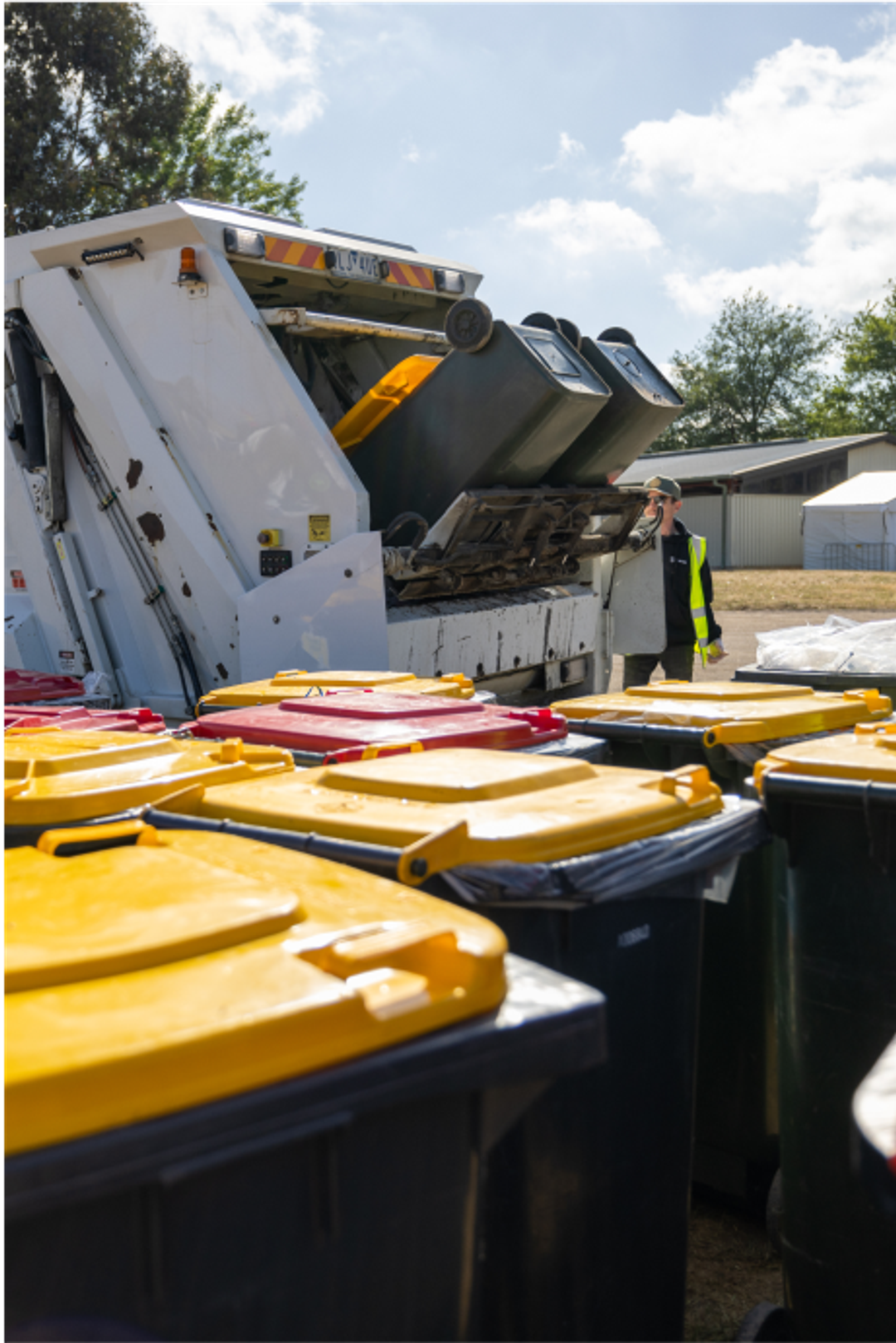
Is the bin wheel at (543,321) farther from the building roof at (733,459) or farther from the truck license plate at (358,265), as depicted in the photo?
the building roof at (733,459)

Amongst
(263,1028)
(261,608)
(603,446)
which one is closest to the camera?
(263,1028)

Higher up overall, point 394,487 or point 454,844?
point 394,487

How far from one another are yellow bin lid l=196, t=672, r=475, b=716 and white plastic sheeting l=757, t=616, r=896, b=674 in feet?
3.36

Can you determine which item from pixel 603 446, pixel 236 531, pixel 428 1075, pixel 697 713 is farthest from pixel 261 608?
pixel 428 1075

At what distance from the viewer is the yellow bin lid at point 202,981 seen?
958 millimetres

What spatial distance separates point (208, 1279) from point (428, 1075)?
26 centimetres

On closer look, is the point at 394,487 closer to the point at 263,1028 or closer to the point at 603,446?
the point at 603,446

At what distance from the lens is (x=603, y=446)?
5.27 m

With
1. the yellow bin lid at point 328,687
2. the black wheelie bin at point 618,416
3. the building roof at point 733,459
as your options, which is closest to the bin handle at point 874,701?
the yellow bin lid at point 328,687

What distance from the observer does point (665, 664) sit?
253 inches

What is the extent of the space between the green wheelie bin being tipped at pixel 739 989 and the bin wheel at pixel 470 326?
234cm

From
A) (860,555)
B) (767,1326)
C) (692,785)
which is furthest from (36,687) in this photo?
(860,555)

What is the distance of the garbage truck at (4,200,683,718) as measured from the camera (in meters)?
4.67

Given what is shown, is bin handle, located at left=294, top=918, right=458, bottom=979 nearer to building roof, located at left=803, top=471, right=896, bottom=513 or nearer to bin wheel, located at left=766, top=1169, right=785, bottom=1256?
bin wheel, located at left=766, top=1169, right=785, bottom=1256
